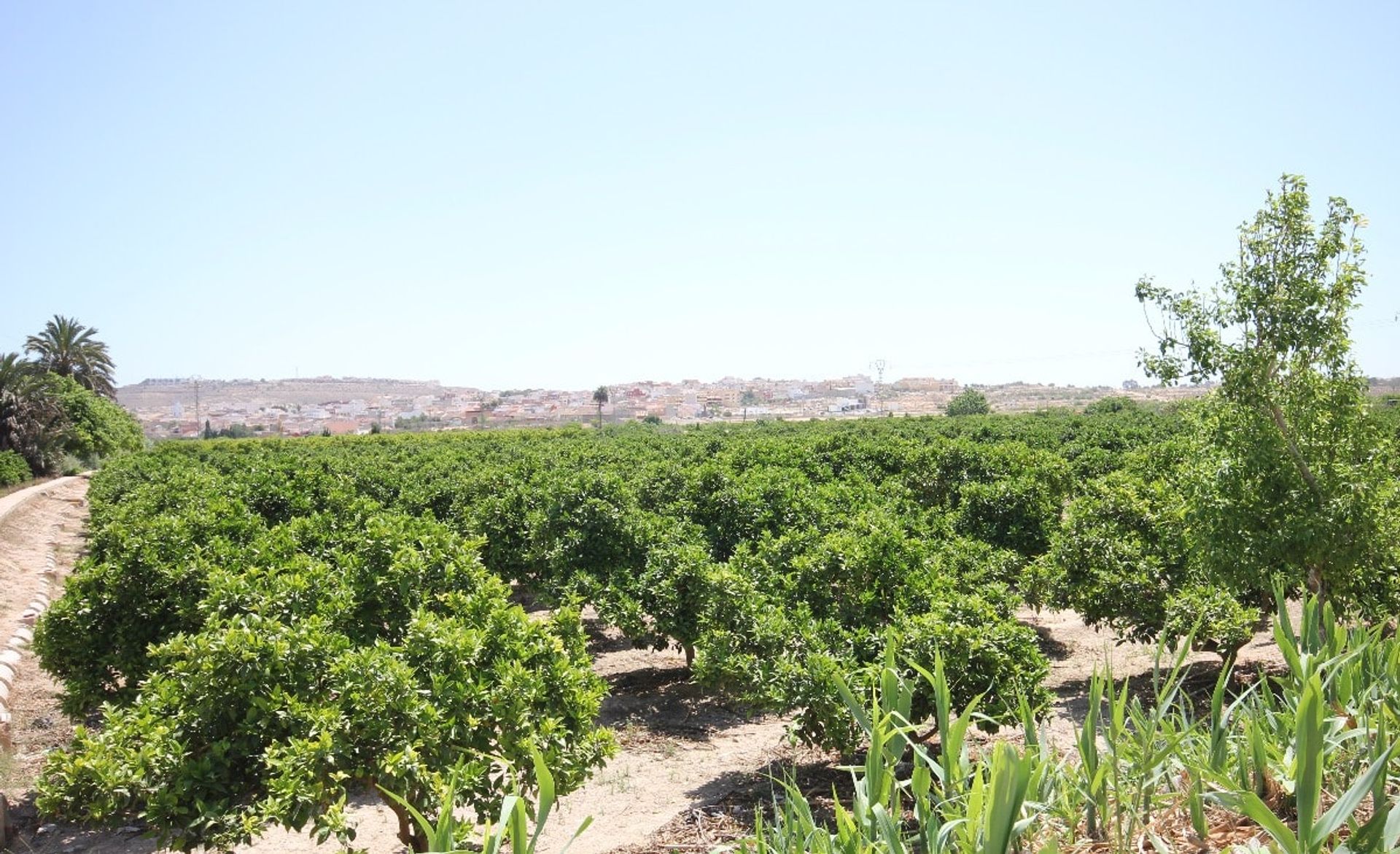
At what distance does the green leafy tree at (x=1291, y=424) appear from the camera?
27.2ft

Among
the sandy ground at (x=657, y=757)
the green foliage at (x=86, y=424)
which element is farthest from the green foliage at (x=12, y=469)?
the sandy ground at (x=657, y=757)

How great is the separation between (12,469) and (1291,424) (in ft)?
139

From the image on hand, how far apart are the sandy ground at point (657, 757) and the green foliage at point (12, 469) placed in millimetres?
23848

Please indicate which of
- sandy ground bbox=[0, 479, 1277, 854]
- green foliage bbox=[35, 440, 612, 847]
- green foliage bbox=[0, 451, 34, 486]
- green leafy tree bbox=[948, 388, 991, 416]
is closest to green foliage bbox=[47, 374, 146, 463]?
green foliage bbox=[0, 451, 34, 486]

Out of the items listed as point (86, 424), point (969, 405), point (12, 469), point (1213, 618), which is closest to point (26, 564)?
point (12, 469)

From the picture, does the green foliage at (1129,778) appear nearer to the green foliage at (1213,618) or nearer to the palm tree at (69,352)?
the green foliage at (1213,618)

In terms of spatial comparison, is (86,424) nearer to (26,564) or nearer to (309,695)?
(26,564)

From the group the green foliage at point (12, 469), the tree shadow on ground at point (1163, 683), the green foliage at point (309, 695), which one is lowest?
the tree shadow on ground at point (1163, 683)

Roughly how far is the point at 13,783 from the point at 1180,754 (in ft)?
35.6

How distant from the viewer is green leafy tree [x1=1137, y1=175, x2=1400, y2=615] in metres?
8.30

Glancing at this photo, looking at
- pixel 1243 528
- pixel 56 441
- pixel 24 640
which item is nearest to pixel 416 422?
pixel 56 441

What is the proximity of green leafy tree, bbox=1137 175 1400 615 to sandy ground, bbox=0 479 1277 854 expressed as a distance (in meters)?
1.63

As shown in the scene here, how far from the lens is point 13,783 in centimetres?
907

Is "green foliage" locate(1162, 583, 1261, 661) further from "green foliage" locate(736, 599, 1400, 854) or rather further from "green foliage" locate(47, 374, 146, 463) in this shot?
"green foliage" locate(47, 374, 146, 463)
